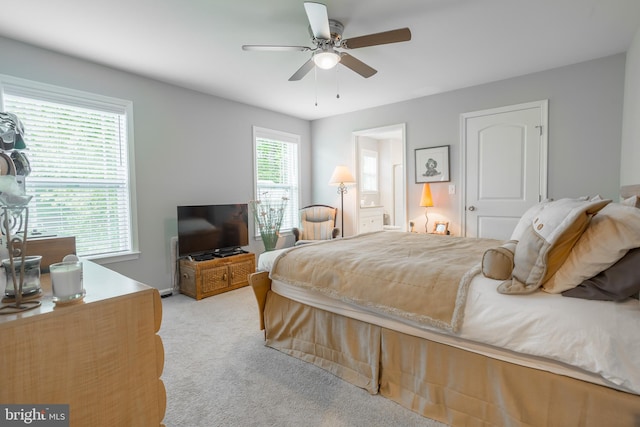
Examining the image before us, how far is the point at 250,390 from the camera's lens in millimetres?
1892

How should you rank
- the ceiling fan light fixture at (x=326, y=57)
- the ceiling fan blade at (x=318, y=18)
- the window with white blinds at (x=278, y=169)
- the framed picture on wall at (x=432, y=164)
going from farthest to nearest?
the window with white blinds at (x=278, y=169), the framed picture on wall at (x=432, y=164), the ceiling fan light fixture at (x=326, y=57), the ceiling fan blade at (x=318, y=18)

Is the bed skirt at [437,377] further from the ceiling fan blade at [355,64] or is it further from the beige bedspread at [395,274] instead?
the ceiling fan blade at [355,64]

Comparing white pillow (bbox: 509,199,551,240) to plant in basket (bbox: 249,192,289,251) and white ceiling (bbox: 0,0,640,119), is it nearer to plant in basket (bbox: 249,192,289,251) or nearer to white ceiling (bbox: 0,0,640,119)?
white ceiling (bbox: 0,0,640,119)

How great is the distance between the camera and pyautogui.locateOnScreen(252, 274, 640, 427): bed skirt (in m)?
1.22

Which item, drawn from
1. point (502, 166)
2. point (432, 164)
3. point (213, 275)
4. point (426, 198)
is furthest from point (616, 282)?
point (213, 275)

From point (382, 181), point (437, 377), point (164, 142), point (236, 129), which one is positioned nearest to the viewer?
point (437, 377)

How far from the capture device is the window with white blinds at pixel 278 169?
4.86 metres

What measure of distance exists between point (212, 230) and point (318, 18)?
2833 mm

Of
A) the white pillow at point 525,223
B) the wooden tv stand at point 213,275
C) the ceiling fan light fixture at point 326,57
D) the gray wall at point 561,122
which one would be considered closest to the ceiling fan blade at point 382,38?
the ceiling fan light fixture at point 326,57

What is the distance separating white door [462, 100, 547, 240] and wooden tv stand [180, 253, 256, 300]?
3128 mm

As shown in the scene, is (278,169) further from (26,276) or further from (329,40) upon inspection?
(26,276)

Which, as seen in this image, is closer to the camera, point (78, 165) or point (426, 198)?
point (78, 165)

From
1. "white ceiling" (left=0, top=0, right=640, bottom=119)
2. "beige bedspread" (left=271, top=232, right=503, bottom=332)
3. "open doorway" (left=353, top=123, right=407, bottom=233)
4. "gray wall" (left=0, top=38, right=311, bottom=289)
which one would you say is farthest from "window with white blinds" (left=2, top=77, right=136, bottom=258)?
"open doorway" (left=353, top=123, right=407, bottom=233)

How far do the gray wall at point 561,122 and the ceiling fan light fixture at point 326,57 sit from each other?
93.7 inches
